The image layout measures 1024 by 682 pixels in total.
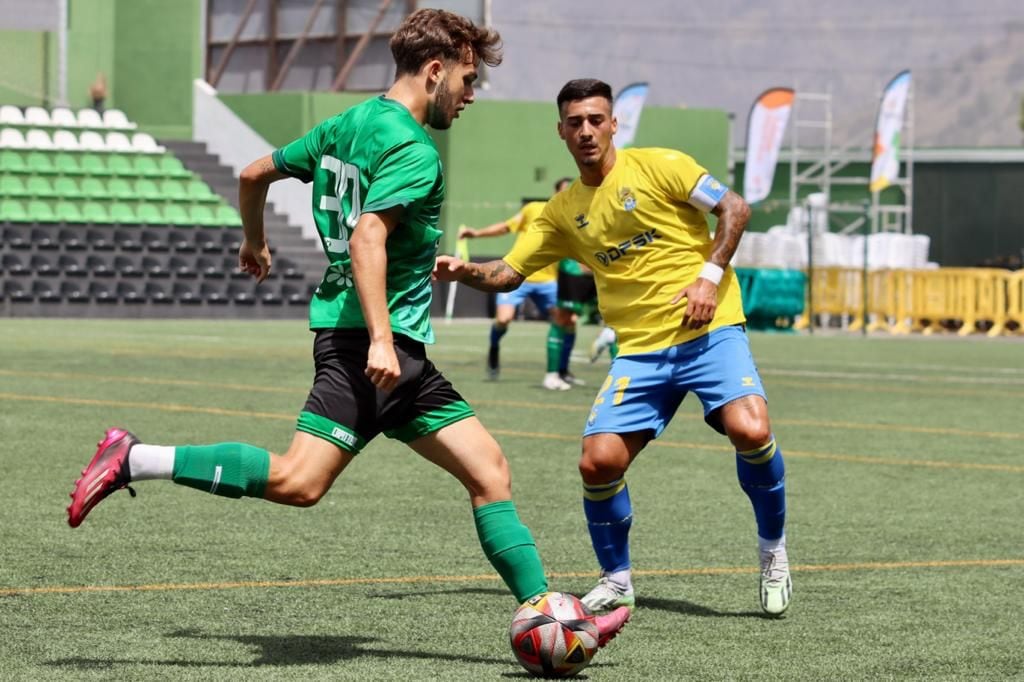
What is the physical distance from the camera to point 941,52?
169750 millimetres

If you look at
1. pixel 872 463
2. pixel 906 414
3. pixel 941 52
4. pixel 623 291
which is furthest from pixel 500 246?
pixel 941 52

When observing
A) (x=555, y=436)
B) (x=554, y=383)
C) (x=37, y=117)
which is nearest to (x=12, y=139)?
(x=37, y=117)

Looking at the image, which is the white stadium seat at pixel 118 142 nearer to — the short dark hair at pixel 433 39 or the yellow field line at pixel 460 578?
the yellow field line at pixel 460 578

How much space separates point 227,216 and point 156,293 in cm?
380

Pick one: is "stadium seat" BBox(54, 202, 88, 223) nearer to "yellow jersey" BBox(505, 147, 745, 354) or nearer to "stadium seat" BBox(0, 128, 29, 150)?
"stadium seat" BBox(0, 128, 29, 150)

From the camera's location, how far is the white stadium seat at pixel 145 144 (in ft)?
140

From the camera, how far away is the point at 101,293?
36.6 meters

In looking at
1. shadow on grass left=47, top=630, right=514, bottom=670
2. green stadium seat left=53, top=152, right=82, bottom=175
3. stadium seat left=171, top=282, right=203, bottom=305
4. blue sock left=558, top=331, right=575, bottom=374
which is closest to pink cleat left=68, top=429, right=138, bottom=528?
shadow on grass left=47, top=630, right=514, bottom=670

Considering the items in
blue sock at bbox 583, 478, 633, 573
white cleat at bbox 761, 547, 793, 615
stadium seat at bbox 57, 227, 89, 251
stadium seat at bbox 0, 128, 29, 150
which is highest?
stadium seat at bbox 0, 128, 29, 150

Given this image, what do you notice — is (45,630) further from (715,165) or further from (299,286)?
(715,165)

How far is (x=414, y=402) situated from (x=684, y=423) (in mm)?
9253

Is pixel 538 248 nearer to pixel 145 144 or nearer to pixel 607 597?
pixel 607 597

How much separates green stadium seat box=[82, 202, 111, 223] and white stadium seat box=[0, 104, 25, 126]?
392 centimetres

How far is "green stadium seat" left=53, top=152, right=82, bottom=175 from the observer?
40.2m
